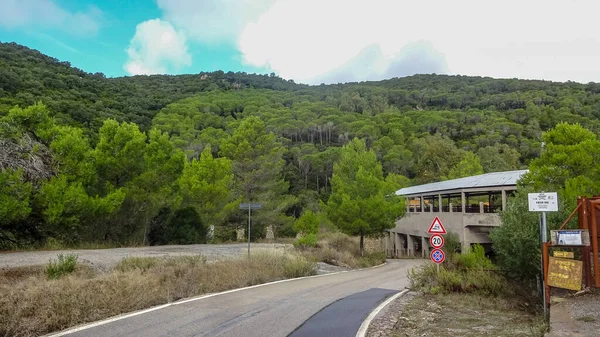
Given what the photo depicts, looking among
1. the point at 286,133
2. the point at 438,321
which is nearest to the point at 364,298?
the point at 438,321

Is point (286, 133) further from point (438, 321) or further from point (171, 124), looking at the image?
point (438, 321)

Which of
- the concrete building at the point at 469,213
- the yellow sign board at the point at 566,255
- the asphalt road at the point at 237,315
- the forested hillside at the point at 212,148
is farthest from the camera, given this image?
the concrete building at the point at 469,213

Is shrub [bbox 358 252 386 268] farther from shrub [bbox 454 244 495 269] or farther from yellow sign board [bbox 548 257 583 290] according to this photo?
yellow sign board [bbox 548 257 583 290]

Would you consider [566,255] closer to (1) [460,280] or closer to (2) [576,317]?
(2) [576,317]

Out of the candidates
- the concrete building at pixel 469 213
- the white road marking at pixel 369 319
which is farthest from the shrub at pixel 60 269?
the concrete building at pixel 469 213

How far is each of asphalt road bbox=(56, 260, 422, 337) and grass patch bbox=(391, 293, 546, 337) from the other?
1275 mm

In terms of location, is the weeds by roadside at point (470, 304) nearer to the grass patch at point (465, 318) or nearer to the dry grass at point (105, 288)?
the grass patch at point (465, 318)

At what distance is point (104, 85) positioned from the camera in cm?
7619

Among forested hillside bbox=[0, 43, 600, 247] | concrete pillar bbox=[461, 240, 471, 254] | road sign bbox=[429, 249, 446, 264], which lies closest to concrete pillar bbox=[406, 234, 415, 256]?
forested hillside bbox=[0, 43, 600, 247]

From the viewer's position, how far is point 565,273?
8453 mm

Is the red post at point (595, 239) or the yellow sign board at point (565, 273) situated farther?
the red post at point (595, 239)

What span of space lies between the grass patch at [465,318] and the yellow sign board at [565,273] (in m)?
0.92

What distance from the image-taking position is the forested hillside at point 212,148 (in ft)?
64.3

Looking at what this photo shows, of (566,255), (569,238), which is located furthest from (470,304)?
(569,238)
